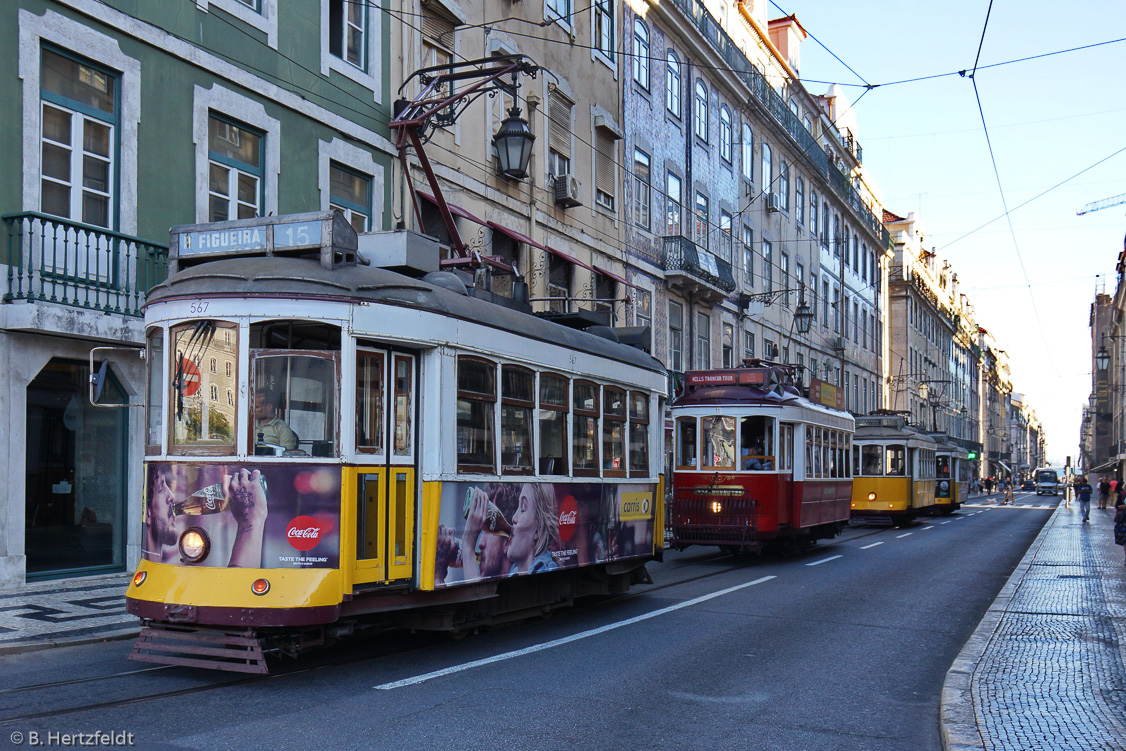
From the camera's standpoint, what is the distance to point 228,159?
14953 mm

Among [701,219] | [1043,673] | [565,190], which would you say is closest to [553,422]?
[1043,673]

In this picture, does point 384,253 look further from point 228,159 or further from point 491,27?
point 491,27

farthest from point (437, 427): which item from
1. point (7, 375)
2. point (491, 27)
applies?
point (491, 27)

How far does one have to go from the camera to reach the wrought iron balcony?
95.8 ft

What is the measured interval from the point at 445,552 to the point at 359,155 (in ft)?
34.8

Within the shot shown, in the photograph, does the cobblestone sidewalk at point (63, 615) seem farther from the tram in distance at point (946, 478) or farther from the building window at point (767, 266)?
the tram in distance at point (946, 478)

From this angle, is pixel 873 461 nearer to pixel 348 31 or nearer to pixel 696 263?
pixel 696 263

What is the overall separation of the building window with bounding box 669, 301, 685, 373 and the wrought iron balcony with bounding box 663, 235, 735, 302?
2.15 ft

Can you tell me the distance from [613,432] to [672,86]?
67.8ft

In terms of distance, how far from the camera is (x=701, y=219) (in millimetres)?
32250

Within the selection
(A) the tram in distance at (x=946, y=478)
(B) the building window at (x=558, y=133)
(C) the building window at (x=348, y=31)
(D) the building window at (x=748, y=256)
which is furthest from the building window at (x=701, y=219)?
(C) the building window at (x=348, y=31)

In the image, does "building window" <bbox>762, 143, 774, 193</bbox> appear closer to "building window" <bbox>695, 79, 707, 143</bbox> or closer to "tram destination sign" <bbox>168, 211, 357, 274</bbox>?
"building window" <bbox>695, 79, 707, 143</bbox>

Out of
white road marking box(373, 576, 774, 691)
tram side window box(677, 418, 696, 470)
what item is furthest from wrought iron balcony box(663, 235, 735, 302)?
white road marking box(373, 576, 774, 691)

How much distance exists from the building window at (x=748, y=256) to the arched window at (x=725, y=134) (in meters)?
2.74
